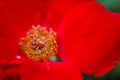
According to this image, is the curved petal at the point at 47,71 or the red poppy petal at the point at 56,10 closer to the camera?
the curved petal at the point at 47,71

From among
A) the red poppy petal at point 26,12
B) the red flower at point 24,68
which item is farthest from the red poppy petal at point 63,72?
the red poppy petal at point 26,12

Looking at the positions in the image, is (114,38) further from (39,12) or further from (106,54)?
(39,12)

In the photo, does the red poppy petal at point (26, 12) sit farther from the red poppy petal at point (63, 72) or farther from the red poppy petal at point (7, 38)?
the red poppy petal at point (63, 72)

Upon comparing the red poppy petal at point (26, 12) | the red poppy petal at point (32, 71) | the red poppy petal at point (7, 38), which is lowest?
the red poppy petal at point (32, 71)

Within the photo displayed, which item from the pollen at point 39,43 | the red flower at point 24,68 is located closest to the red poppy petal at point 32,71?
the red flower at point 24,68

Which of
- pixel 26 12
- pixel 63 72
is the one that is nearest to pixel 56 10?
pixel 26 12

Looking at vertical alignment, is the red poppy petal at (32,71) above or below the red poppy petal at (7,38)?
below
